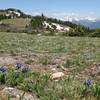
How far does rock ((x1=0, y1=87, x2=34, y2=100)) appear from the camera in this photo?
7754 millimetres

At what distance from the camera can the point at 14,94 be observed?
7988 mm

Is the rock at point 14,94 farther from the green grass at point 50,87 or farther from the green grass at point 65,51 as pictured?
the green grass at point 65,51

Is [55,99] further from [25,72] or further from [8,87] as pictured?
[25,72]

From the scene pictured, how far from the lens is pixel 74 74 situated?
38.7 ft

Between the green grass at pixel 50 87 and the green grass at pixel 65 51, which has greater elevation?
the green grass at pixel 50 87

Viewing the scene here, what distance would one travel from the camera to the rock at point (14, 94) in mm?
7754

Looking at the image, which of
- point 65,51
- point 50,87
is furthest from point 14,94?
point 65,51

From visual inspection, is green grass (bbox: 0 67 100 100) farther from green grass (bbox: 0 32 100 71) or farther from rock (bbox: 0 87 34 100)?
green grass (bbox: 0 32 100 71)

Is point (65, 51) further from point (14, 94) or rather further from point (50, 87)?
point (14, 94)

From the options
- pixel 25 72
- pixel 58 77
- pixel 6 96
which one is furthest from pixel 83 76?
pixel 6 96

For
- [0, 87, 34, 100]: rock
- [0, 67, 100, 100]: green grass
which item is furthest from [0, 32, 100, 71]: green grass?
[0, 87, 34, 100]: rock

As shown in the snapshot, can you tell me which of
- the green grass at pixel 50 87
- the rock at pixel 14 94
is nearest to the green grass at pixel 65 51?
the green grass at pixel 50 87

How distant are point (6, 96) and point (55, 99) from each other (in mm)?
983

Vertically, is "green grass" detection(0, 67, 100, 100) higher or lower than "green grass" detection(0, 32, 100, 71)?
higher
